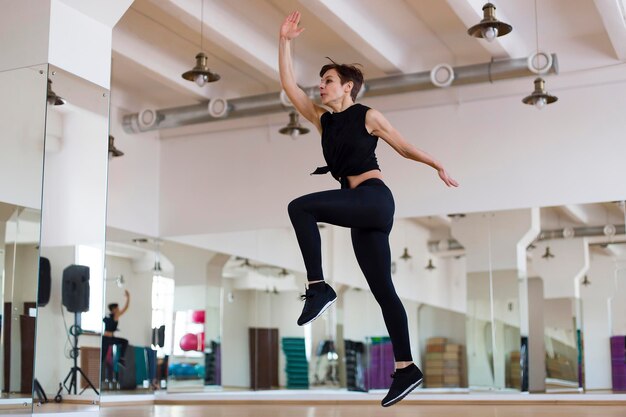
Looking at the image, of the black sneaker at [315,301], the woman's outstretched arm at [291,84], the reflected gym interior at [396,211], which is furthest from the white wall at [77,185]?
the black sneaker at [315,301]

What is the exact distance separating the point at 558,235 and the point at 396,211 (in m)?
1.91

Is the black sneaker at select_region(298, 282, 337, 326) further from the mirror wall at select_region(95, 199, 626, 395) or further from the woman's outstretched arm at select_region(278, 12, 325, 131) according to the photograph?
the mirror wall at select_region(95, 199, 626, 395)

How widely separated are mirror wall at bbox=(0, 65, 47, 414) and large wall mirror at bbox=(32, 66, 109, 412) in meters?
0.06

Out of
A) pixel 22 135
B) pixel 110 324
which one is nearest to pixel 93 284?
pixel 22 135

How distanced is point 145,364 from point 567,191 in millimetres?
5760

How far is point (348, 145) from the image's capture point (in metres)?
3.90

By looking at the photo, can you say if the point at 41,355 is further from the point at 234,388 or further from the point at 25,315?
the point at 234,388

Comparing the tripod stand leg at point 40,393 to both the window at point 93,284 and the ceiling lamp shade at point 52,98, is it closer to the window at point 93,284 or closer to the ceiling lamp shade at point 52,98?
the window at point 93,284

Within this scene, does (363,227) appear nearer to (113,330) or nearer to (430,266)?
(430,266)

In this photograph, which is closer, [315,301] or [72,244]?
[315,301]

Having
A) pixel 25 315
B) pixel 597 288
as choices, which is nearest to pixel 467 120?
pixel 597 288

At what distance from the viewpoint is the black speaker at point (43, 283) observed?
18.3ft

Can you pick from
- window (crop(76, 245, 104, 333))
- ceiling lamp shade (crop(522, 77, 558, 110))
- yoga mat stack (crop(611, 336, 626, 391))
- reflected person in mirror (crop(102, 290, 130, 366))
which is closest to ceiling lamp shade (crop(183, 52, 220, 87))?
window (crop(76, 245, 104, 333))

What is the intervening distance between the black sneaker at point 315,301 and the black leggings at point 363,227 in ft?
0.18
